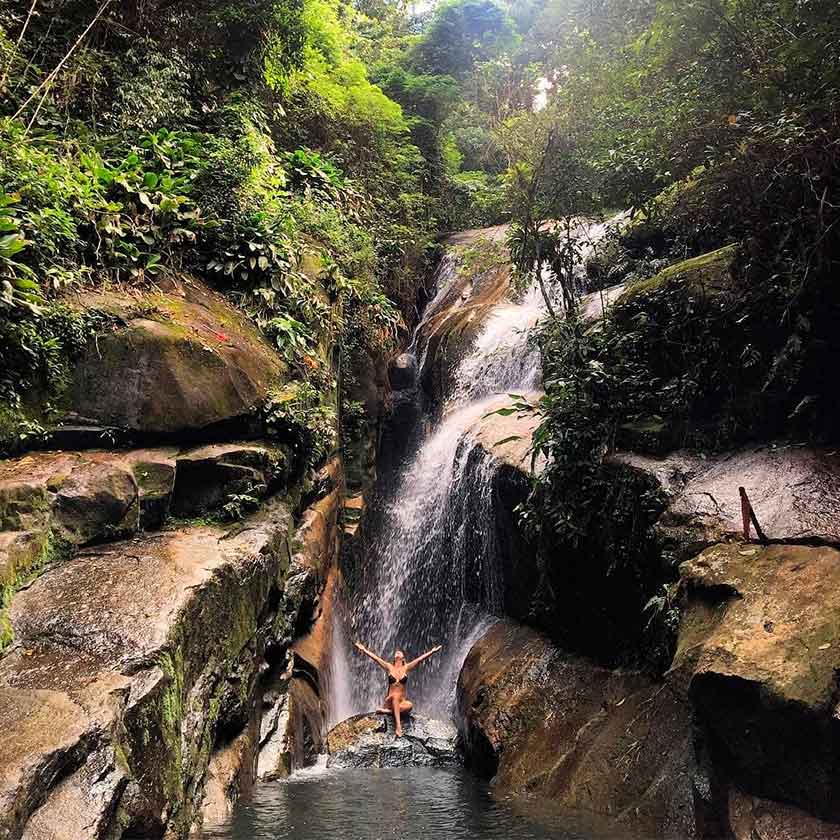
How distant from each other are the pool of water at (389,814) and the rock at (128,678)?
70cm

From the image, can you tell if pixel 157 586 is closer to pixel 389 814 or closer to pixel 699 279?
pixel 389 814

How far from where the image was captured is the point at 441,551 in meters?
12.1

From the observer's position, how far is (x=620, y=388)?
7781 millimetres

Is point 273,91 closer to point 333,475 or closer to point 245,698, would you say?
point 333,475

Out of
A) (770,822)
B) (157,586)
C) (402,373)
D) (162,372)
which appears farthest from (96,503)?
(402,373)

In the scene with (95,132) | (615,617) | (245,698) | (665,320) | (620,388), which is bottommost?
(245,698)

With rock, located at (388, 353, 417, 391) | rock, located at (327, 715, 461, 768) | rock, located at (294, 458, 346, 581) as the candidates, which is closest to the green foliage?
rock, located at (294, 458, 346, 581)

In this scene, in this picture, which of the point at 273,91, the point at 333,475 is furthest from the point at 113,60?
the point at 333,475

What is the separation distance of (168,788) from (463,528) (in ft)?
24.5

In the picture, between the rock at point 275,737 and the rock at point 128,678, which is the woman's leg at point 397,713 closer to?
the rock at point 275,737

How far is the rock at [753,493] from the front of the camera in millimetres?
5219

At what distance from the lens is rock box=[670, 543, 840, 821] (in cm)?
357

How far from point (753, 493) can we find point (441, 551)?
23.1ft

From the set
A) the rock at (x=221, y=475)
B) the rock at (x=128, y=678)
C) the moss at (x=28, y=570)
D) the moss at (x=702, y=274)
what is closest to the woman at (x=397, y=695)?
the rock at (x=128, y=678)
